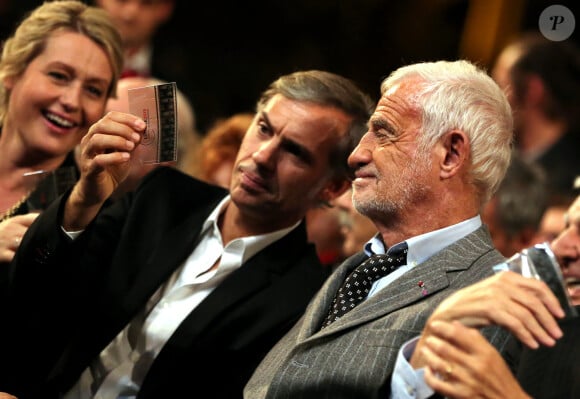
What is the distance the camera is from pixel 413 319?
7.15 feet

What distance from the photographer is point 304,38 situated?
5426 millimetres

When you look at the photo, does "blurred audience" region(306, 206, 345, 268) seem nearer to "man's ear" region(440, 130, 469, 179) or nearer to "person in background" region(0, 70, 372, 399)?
"person in background" region(0, 70, 372, 399)

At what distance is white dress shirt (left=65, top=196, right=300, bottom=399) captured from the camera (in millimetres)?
2758

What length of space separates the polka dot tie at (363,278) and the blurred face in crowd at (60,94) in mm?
1149

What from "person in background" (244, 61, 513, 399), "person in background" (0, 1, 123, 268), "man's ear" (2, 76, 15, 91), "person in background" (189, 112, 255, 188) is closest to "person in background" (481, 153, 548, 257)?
"person in background" (189, 112, 255, 188)

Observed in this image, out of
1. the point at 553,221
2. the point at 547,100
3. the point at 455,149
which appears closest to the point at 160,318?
the point at 455,149

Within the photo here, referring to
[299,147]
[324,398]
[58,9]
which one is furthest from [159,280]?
[58,9]

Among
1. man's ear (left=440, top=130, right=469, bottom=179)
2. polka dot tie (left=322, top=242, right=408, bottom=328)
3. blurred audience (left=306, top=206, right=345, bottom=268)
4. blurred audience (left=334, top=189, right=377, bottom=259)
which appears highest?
man's ear (left=440, top=130, right=469, bottom=179)

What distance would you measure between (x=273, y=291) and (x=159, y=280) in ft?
1.09

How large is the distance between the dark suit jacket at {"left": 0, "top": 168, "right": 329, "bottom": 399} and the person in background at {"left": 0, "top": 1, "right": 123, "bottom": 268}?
34cm

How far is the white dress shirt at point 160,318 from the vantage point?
2758 mm

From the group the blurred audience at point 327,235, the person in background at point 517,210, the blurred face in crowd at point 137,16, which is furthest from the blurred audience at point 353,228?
the blurred face in crowd at point 137,16

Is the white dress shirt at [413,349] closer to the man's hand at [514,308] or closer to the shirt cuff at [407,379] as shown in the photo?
the shirt cuff at [407,379]

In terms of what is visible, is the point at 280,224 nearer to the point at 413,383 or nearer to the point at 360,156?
the point at 360,156
